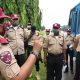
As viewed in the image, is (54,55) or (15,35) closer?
(15,35)

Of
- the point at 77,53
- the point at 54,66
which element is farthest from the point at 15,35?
the point at 77,53

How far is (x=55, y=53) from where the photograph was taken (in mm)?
11164

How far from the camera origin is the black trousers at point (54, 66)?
11234 mm

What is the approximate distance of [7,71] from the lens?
4020 mm

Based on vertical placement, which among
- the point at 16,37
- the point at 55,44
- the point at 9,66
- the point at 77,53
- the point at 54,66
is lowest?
the point at 54,66

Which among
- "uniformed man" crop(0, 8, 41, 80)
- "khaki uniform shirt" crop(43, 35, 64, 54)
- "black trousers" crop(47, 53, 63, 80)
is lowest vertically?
"black trousers" crop(47, 53, 63, 80)

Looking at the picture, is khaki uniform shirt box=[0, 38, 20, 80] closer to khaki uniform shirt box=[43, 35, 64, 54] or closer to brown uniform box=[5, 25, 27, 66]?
brown uniform box=[5, 25, 27, 66]

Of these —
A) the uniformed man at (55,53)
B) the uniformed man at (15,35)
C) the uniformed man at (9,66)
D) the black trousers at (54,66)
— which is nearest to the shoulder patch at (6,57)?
the uniformed man at (9,66)

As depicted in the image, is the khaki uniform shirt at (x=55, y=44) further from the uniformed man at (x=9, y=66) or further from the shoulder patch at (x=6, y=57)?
the shoulder patch at (x=6, y=57)

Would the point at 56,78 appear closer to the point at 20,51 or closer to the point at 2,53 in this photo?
the point at 20,51

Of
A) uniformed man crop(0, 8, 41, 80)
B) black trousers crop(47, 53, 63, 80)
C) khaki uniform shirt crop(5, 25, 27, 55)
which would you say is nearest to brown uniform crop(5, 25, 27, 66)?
khaki uniform shirt crop(5, 25, 27, 55)

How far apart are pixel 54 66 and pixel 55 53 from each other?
439mm

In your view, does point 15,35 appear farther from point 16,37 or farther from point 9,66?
point 9,66

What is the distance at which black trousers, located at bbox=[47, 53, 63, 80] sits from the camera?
11234mm
